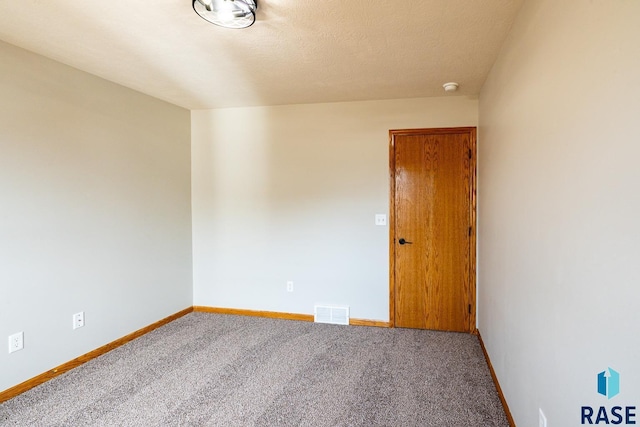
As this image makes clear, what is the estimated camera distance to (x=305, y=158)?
3.67 m

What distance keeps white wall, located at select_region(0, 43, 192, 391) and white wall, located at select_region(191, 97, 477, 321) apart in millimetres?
451

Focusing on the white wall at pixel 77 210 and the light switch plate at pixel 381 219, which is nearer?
the white wall at pixel 77 210

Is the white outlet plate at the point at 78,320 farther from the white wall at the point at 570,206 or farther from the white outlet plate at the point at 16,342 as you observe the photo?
the white wall at the point at 570,206

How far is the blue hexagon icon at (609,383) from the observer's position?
875mm

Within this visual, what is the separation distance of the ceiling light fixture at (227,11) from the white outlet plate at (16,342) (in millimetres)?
2462

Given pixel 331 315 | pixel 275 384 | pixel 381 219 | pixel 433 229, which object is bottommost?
pixel 275 384

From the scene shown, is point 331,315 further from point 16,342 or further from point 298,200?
point 16,342

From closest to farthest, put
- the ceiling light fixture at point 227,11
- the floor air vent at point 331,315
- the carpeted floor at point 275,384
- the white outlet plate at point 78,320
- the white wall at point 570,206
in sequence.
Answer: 1. the white wall at point 570,206
2. the ceiling light fixture at point 227,11
3. the carpeted floor at point 275,384
4. the white outlet plate at point 78,320
5. the floor air vent at point 331,315

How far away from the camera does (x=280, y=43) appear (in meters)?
2.19

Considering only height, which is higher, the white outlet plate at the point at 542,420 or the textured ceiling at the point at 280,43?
the textured ceiling at the point at 280,43

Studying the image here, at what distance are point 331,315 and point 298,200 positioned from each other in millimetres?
1331

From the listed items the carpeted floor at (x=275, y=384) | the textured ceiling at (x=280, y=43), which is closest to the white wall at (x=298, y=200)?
the textured ceiling at (x=280, y=43)

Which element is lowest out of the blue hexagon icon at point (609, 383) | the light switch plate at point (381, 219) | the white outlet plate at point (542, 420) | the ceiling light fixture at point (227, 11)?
the white outlet plate at point (542, 420)

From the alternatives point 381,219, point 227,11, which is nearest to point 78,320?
A: point 227,11
